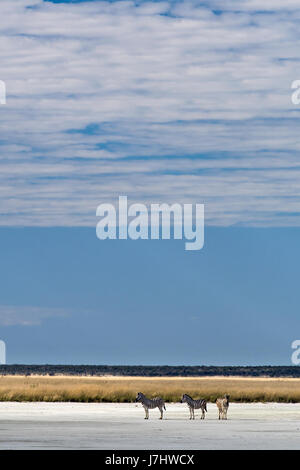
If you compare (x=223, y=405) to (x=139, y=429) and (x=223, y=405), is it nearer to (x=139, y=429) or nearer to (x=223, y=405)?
(x=223, y=405)

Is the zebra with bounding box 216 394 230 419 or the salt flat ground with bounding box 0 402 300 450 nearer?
the salt flat ground with bounding box 0 402 300 450

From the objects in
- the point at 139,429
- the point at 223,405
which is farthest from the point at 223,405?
the point at 139,429

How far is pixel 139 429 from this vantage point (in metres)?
33.9

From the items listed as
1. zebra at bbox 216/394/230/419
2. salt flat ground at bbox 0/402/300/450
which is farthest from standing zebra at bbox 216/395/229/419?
salt flat ground at bbox 0/402/300/450

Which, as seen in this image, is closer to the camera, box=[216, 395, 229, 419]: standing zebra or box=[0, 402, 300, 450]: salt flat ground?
box=[0, 402, 300, 450]: salt flat ground

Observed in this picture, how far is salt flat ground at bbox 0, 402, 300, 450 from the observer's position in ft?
92.9

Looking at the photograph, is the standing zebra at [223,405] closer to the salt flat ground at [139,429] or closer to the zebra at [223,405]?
the zebra at [223,405]

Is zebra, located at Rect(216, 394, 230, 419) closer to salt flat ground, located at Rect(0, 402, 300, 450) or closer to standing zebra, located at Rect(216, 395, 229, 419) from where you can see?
standing zebra, located at Rect(216, 395, 229, 419)

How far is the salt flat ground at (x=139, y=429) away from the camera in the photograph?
28.3 meters

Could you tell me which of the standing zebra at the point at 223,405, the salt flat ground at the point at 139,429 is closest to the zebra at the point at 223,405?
the standing zebra at the point at 223,405
